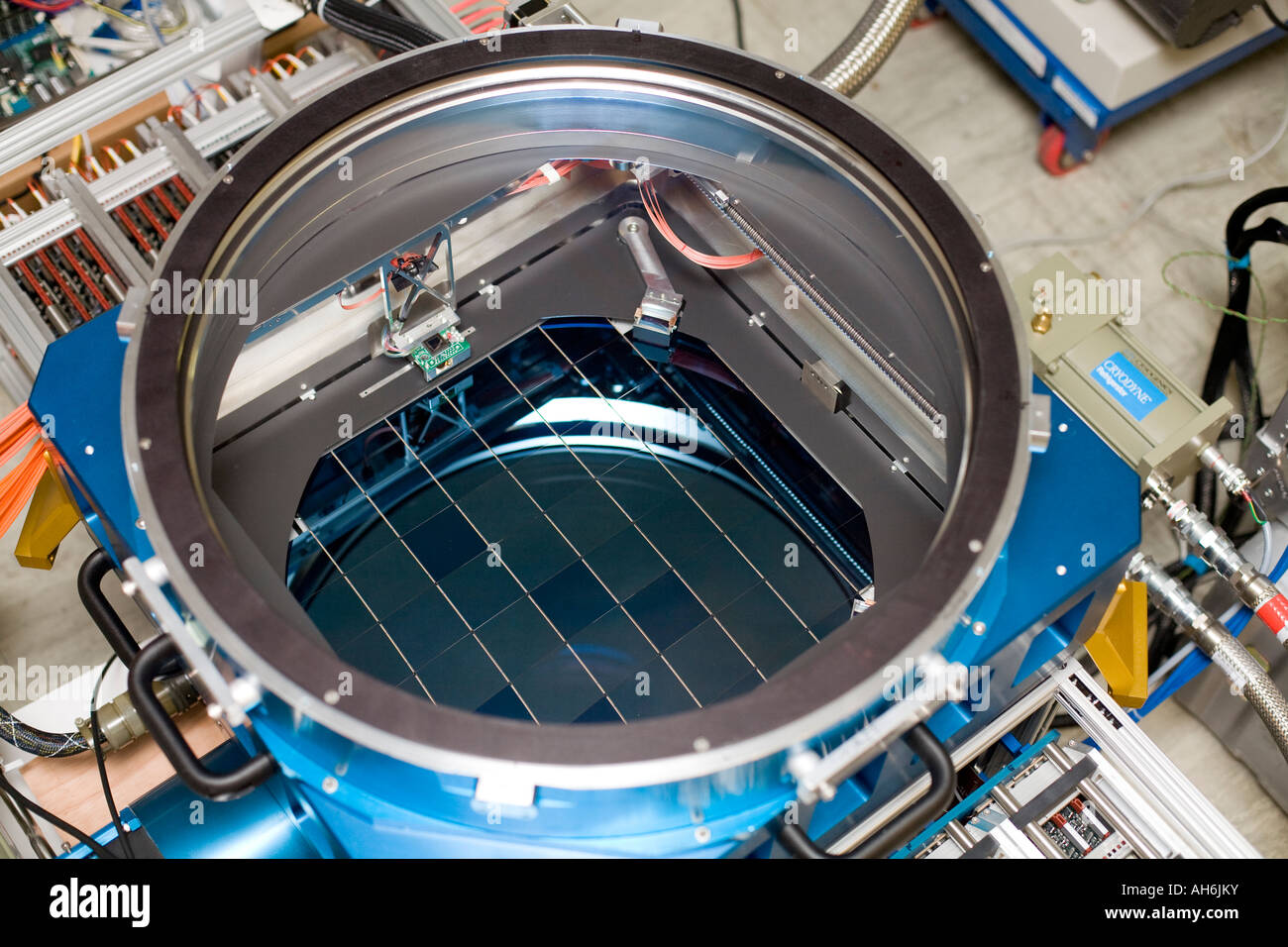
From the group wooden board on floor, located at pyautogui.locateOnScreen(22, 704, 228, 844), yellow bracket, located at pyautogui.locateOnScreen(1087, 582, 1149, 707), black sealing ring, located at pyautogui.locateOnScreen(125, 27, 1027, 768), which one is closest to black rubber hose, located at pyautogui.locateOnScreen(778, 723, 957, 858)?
black sealing ring, located at pyautogui.locateOnScreen(125, 27, 1027, 768)

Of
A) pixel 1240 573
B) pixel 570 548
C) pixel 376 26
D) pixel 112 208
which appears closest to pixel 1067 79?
pixel 1240 573

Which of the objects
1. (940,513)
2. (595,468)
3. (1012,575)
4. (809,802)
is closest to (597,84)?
(595,468)

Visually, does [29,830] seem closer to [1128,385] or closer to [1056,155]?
[1128,385]

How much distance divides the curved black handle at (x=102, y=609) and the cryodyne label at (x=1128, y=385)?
5.15ft

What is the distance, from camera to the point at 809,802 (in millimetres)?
1700

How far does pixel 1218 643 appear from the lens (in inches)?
89.7

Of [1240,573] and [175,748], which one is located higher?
[175,748]

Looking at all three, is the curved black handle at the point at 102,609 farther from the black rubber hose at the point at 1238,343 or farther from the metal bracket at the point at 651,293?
the black rubber hose at the point at 1238,343

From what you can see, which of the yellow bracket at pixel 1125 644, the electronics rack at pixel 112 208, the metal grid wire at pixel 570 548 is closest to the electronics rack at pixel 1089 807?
the yellow bracket at pixel 1125 644

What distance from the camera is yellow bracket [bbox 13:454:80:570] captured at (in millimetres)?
2291

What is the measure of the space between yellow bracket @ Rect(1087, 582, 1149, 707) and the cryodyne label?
12.1 inches

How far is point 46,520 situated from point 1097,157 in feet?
8.66

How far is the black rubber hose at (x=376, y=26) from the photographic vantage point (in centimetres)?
241

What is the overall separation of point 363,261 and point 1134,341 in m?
1.29
